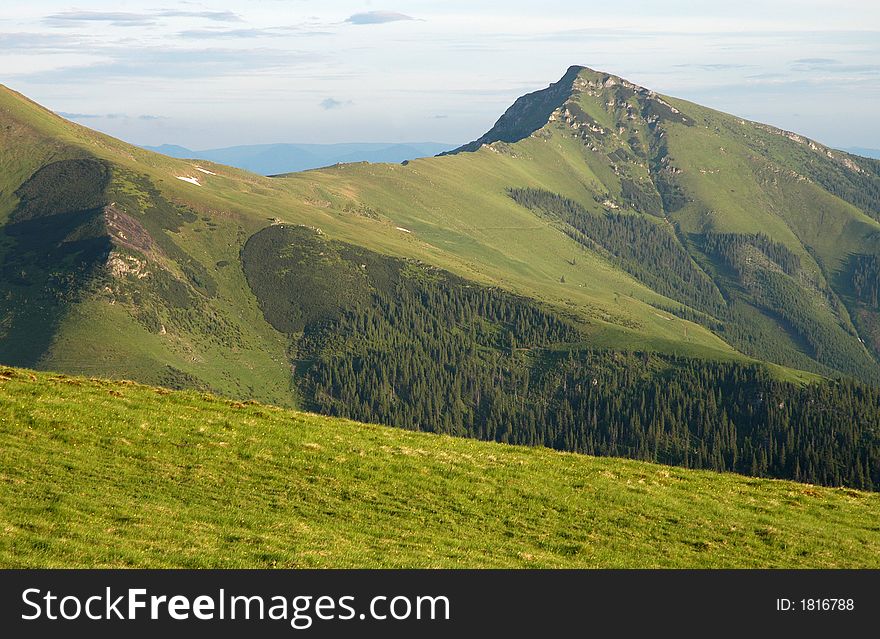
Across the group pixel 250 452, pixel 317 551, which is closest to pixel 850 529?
pixel 317 551

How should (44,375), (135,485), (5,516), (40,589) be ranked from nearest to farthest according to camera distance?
1. (40,589)
2. (5,516)
3. (135,485)
4. (44,375)

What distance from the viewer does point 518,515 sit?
36.2 metres

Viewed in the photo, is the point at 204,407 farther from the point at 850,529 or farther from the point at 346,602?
the point at 850,529

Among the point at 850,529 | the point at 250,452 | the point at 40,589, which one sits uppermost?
the point at 40,589

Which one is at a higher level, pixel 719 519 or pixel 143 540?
pixel 143 540

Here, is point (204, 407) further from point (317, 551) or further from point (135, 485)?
point (317, 551)

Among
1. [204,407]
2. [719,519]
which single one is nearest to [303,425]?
[204,407]

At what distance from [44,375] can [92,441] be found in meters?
16.1

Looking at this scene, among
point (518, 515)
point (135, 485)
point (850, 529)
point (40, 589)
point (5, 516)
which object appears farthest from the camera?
point (850, 529)

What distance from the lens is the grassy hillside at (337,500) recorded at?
27844 mm

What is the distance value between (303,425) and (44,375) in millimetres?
18042

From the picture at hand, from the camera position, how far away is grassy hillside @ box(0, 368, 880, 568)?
27.8 m

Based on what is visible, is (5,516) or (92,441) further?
(92,441)

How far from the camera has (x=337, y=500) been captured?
35375mm
